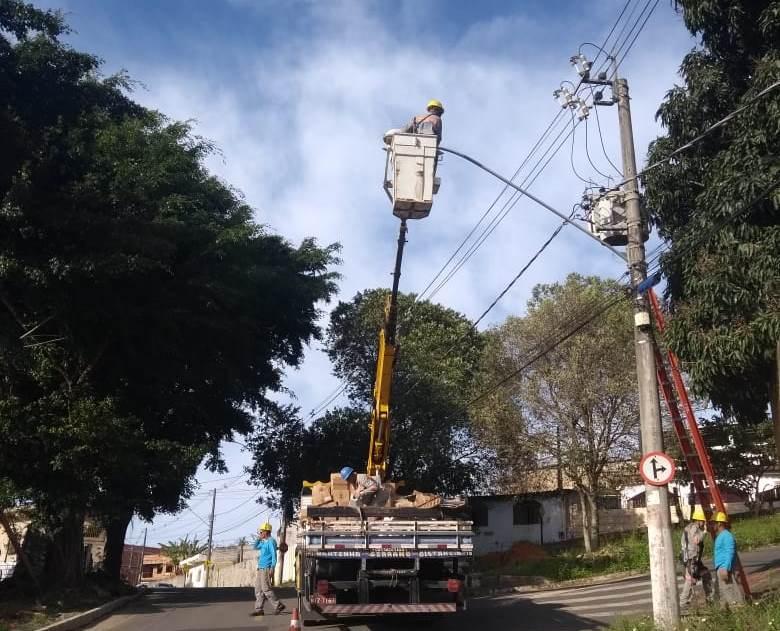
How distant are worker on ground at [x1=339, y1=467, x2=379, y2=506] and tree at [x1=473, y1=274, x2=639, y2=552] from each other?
1286 centimetres

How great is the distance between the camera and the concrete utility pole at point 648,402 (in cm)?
991

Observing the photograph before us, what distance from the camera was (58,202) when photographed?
1766 centimetres

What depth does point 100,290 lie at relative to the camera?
18.5m

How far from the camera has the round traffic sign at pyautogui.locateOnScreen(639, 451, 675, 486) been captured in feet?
32.6

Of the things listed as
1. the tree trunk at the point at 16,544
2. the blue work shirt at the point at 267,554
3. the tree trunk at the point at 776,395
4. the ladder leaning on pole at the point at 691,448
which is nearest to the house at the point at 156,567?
the tree trunk at the point at 16,544

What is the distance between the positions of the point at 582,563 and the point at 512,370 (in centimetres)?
682

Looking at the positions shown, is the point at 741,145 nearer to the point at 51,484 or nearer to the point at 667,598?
the point at 667,598

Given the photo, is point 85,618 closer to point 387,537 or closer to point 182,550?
point 387,537

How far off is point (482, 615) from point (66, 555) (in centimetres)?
1130

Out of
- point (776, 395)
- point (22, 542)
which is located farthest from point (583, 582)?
point (22, 542)

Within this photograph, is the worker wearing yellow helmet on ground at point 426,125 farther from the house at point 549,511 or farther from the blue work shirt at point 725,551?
the house at point 549,511

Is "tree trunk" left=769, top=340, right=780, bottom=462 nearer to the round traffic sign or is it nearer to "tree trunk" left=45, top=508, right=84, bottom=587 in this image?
the round traffic sign

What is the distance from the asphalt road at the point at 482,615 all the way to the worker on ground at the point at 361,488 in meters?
1.98

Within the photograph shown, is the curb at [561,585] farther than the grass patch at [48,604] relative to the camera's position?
Yes
